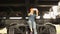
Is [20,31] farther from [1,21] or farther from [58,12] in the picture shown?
[58,12]

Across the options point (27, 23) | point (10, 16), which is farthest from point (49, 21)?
point (10, 16)

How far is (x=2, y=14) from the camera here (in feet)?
18.0

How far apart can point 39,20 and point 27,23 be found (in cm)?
39

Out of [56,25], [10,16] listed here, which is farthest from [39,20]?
[10,16]

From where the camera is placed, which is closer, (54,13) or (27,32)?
(27,32)

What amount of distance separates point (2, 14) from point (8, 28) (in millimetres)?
517

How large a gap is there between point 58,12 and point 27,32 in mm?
1051

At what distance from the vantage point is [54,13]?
18.0ft

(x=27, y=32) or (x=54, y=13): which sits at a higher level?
(x=54, y=13)

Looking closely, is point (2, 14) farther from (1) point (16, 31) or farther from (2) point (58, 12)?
(2) point (58, 12)

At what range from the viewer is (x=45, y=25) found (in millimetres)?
5242

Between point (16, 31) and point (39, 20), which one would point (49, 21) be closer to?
point (39, 20)

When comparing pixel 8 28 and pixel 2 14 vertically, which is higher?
pixel 2 14

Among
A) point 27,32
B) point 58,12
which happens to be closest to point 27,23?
point 27,32
